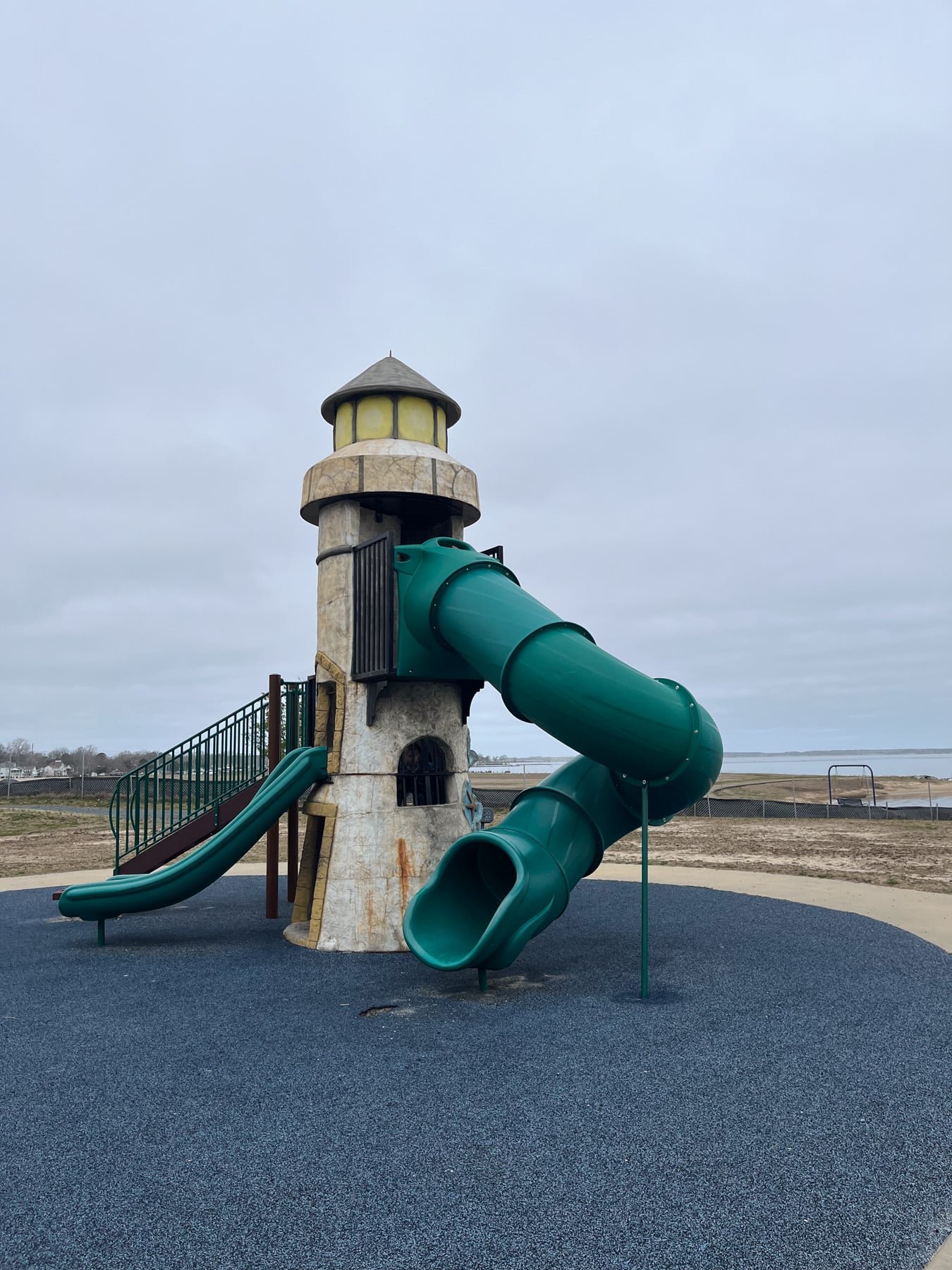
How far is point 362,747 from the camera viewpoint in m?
11.4

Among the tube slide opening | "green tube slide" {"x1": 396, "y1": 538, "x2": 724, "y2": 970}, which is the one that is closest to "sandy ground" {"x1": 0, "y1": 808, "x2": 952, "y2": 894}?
"green tube slide" {"x1": 396, "y1": 538, "x2": 724, "y2": 970}

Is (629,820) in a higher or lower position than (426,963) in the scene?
higher

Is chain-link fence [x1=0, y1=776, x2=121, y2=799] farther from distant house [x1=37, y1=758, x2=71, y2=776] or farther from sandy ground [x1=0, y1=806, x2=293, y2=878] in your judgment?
distant house [x1=37, y1=758, x2=71, y2=776]

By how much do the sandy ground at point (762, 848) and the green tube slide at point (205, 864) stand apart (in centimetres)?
1013

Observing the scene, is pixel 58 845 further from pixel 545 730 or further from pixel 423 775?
pixel 545 730

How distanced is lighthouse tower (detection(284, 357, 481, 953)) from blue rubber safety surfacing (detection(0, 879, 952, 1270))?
1012 mm

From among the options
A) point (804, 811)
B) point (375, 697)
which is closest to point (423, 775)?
point (375, 697)

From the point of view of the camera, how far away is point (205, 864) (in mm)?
11172

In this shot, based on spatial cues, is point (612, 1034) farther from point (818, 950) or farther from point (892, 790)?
point (892, 790)

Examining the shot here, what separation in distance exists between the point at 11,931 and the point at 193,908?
300cm

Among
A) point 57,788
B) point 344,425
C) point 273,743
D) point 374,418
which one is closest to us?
point 374,418

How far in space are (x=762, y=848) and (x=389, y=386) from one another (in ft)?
53.2

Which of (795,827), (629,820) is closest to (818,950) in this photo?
(629,820)

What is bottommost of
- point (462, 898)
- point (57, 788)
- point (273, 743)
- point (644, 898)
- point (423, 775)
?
point (57, 788)
